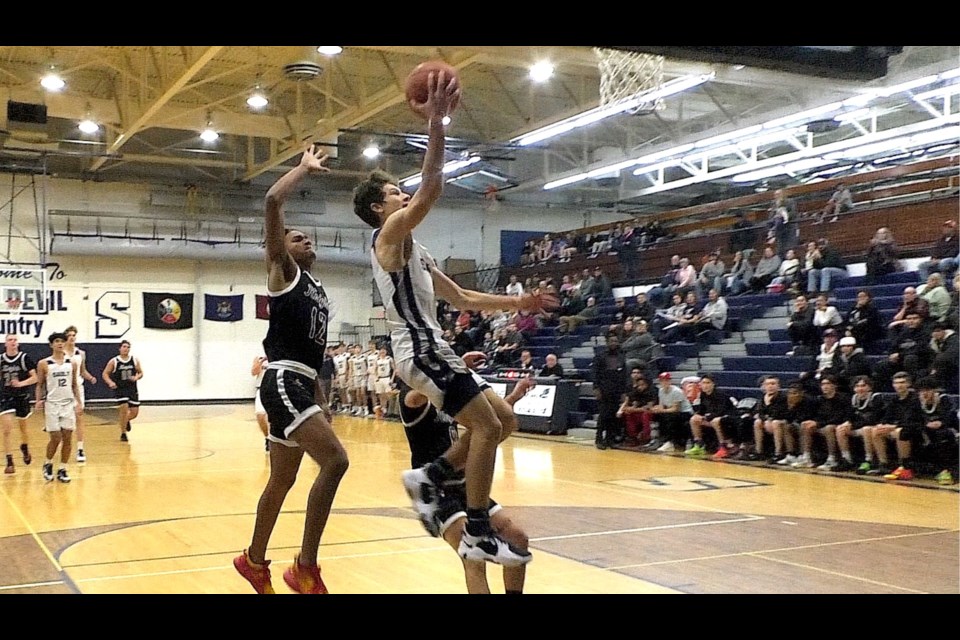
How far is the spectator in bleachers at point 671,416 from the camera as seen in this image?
46.2ft

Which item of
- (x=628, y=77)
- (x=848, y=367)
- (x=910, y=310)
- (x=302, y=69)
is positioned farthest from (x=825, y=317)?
(x=302, y=69)

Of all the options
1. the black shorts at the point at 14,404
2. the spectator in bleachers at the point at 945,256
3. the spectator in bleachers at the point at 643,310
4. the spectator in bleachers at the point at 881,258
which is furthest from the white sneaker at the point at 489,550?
the spectator in bleachers at the point at 643,310

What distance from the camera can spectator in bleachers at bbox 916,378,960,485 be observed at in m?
10.5

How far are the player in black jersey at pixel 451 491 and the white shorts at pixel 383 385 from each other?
17016 mm

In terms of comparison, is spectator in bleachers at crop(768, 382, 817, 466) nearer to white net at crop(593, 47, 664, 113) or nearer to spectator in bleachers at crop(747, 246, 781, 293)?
white net at crop(593, 47, 664, 113)

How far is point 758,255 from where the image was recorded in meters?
18.2

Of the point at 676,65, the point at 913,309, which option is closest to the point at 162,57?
the point at 676,65

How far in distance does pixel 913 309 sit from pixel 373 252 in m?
9.71

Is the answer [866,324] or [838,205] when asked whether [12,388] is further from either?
[838,205]

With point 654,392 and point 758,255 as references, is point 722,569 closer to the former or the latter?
point 654,392

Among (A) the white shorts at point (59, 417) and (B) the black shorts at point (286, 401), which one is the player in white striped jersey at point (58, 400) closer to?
(A) the white shorts at point (59, 417)

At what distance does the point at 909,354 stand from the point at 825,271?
167 inches
